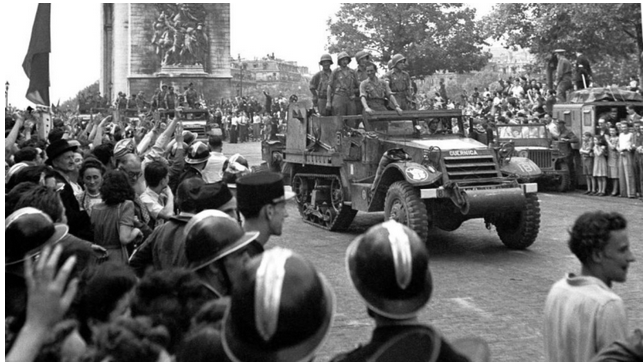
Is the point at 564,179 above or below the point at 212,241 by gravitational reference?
above

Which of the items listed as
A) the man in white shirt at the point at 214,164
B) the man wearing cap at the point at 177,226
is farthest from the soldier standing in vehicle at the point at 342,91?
the man wearing cap at the point at 177,226

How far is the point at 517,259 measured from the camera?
35.4 feet

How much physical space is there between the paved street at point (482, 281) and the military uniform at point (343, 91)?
188 cm

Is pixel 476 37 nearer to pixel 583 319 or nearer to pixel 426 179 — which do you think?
pixel 426 179

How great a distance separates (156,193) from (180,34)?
4049 centimetres

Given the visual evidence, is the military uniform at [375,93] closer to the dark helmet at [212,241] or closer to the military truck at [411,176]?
the military truck at [411,176]

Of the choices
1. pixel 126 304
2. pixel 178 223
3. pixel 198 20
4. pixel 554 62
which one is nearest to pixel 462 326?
pixel 178 223

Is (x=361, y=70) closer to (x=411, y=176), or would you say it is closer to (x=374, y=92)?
(x=374, y=92)

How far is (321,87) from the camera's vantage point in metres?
14.4

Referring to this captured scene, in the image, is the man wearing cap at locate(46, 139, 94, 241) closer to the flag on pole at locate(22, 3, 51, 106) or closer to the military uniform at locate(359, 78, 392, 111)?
the flag on pole at locate(22, 3, 51, 106)

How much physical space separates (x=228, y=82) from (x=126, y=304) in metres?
45.4

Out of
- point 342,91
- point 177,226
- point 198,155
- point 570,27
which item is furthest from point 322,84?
point 570,27

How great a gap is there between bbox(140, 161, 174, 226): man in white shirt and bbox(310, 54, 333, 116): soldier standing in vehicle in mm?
7603

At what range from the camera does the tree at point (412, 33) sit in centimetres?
4544
